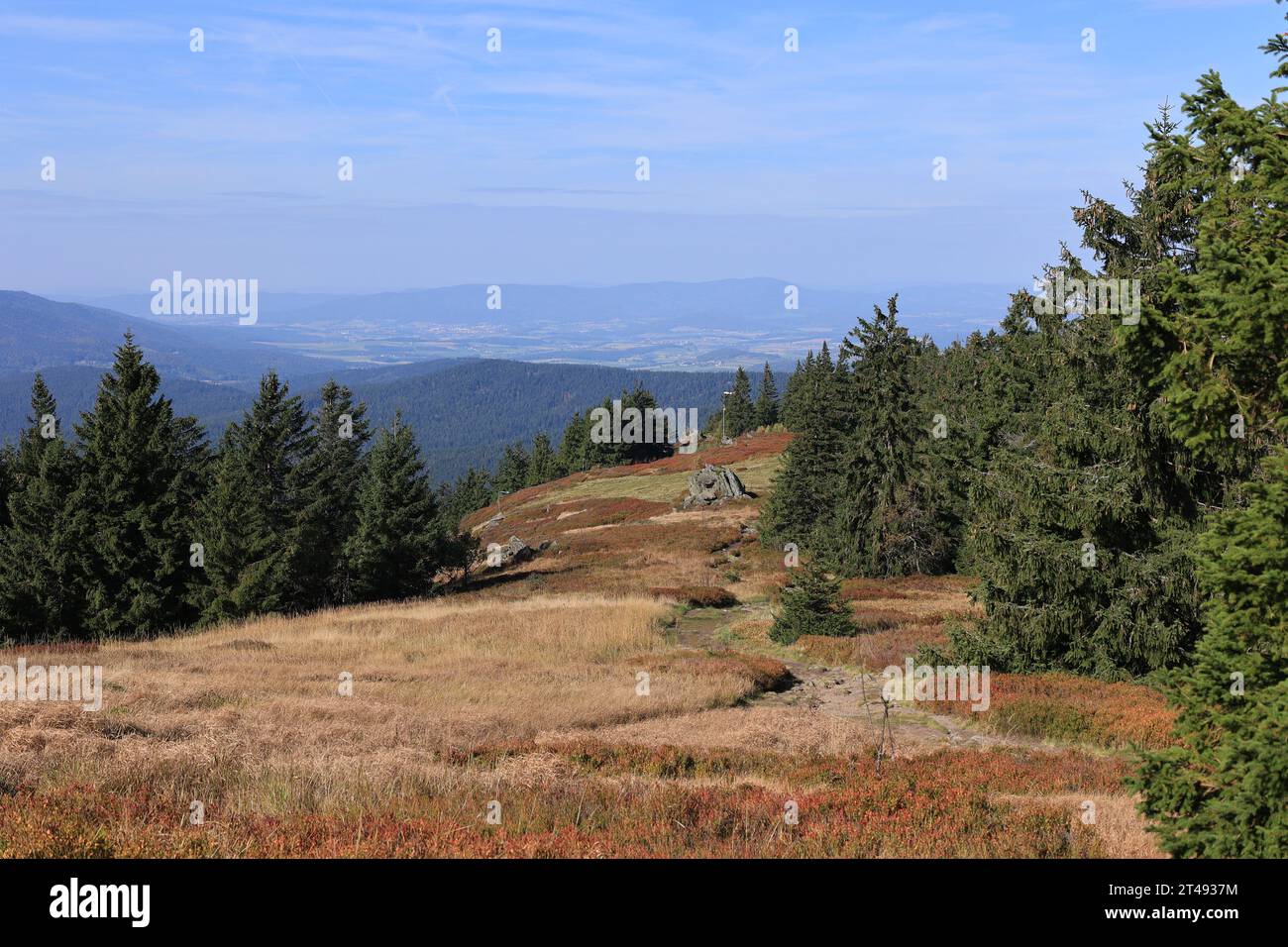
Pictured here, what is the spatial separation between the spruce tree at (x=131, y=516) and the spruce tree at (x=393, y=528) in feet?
25.5

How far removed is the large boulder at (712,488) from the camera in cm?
6831

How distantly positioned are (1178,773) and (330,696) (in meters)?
15.5

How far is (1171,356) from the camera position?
7.09 meters

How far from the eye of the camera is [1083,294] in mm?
17359

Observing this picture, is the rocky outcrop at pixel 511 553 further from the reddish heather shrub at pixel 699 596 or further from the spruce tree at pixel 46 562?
the spruce tree at pixel 46 562

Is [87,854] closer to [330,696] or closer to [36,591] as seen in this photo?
[330,696]

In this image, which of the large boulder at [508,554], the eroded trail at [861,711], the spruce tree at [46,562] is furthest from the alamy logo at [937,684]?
the large boulder at [508,554]

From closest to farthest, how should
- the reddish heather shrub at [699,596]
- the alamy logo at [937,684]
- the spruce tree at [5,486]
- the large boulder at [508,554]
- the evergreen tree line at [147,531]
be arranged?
the alamy logo at [937,684] → the evergreen tree line at [147,531] → the reddish heather shrub at [699,596] → the spruce tree at [5,486] → the large boulder at [508,554]

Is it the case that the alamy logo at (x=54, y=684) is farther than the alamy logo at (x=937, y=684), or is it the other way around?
the alamy logo at (x=937, y=684)

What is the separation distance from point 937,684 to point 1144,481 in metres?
6.07

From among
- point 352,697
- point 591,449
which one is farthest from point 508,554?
point 591,449

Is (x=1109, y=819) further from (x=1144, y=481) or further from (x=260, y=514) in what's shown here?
(x=260, y=514)
